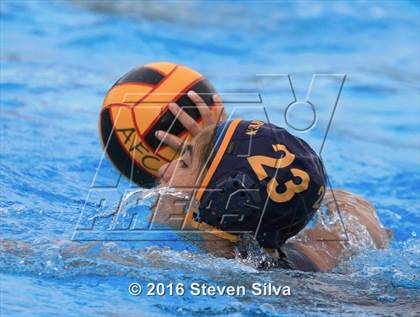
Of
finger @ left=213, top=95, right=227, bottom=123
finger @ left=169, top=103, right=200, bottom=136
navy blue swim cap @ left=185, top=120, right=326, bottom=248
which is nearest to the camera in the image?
navy blue swim cap @ left=185, top=120, right=326, bottom=248

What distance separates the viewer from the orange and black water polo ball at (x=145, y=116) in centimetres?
399

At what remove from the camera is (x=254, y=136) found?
3.25 m

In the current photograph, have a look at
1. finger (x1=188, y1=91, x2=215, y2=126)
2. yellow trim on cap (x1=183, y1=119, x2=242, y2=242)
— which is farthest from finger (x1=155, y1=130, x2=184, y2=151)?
yellow trim on cap (x1=183, y1=119, x2=242, y2=242)

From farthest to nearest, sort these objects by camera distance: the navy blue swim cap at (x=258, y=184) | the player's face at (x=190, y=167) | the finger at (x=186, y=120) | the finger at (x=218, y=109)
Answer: the finger at (x=218, y=109) < the finger at (x=186, y=120) < the player's face at (x=190, y=167) < the navy blue swim cap at (x=258, y=184)

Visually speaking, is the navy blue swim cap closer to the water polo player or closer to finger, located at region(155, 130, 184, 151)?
the water polo player

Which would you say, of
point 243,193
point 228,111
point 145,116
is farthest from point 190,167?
point 228,111

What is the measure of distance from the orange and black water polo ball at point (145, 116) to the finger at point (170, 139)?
3 cm

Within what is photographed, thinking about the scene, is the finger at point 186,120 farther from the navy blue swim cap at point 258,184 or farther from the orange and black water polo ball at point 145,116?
the navy blue swim cap at point 258,184

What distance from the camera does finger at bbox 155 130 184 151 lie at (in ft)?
12.8

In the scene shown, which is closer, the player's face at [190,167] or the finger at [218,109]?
the player's face at [190,167]

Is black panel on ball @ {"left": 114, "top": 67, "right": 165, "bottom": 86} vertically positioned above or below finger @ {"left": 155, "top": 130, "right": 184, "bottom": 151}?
above

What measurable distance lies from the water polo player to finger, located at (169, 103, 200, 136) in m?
0.43

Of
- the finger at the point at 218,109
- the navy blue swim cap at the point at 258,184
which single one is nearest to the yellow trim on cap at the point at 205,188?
the navy blue swim cap at the point at 258,184

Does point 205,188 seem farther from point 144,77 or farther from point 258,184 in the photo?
point 144,77
